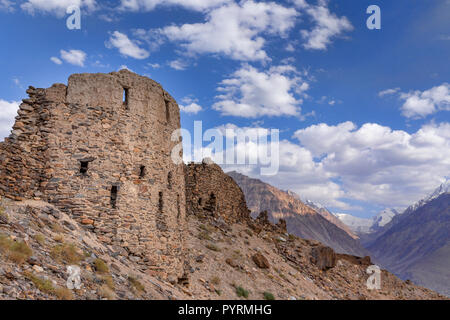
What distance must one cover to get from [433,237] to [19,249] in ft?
589

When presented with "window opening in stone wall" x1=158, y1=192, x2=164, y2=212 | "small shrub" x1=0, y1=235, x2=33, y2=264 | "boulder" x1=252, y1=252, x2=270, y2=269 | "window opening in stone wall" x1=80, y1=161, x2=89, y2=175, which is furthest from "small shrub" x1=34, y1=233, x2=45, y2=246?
"boulder" x1=252, y1=252, x2=270, y2=269

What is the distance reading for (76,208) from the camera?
11438 mm

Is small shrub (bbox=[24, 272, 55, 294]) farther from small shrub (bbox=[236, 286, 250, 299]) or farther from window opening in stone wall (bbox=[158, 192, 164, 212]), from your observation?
small shrub (bbox=[236, 286, 250, 299])

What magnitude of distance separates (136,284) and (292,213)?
485ft

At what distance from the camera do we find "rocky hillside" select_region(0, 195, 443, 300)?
7410 mm

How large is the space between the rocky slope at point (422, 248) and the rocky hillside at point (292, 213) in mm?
17629

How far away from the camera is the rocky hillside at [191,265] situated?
24.3ft

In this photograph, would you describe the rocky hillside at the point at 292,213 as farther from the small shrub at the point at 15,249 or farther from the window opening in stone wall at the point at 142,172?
the small shrub at the point at 15,249

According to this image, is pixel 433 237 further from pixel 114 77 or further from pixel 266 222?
pixel 114 77

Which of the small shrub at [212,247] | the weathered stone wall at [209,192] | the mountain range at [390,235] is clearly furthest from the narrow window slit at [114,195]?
the mountain range at [390,235]

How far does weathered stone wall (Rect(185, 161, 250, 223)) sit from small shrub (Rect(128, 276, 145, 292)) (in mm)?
14306

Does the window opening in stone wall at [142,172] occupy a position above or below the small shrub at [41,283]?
above
